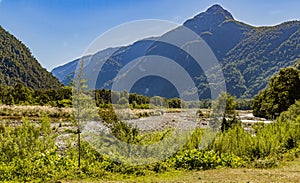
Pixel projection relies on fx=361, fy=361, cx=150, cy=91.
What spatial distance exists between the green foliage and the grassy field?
21191 mm

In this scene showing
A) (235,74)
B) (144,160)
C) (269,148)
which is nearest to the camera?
(144,160)

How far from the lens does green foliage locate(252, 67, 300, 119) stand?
29.2 metres

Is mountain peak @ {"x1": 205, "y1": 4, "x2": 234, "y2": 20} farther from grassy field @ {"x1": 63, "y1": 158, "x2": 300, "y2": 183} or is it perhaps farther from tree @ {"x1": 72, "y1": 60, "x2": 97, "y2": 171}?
tree @ {"x1": 72, "y1": 60, "x2": 97, "y2": 171}

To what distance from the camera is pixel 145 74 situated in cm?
1224

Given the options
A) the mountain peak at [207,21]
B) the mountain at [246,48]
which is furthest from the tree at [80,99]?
the mountain peak at [207,21]

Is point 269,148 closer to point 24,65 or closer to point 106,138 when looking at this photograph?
point 106,138

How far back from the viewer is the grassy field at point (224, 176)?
7.80m

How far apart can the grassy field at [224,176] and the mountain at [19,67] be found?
7390cm

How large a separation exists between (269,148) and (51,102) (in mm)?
37443

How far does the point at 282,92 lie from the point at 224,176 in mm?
23615

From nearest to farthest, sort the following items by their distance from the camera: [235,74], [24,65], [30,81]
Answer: [30,81]
[24,65]
[235,74]

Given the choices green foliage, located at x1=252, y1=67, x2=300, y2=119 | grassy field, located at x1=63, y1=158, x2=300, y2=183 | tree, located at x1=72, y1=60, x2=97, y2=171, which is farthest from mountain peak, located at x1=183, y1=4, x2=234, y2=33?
tree, located at x1=72, y1=60, x2=97, y2=171

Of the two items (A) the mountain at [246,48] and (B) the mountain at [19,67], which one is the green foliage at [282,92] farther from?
(A) the mountain at [246,48]

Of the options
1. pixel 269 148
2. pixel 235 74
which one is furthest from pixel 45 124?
pixel 235 74
